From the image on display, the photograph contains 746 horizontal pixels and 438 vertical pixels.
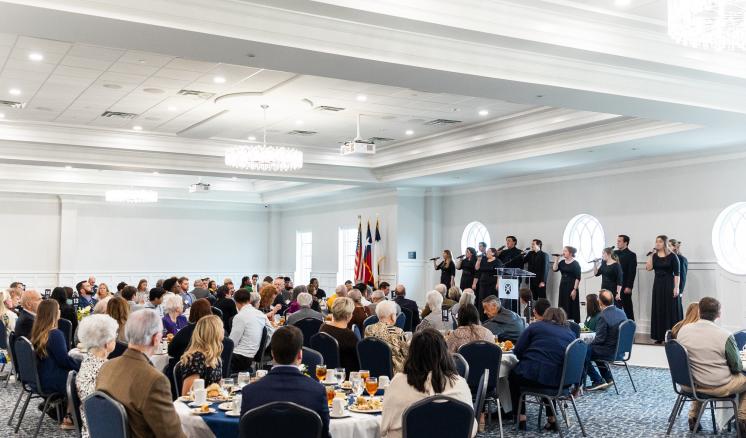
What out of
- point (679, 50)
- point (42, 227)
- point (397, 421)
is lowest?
point (397, 421)

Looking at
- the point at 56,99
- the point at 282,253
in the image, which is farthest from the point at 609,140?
the point at 282,253

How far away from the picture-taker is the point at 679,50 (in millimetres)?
8070

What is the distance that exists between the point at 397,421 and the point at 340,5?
3.61 m

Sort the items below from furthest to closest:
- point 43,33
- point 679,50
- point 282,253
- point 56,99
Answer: point 282,253, point 56,99, point 679,50, point 43,33

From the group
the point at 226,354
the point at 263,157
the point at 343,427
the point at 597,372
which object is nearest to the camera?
the point at 343,427

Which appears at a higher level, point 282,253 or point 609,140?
point 609,140

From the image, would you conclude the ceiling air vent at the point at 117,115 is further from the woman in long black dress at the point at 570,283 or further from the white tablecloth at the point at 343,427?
the white tablecloth at the point at 343,427

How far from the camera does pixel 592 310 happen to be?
9672 mm

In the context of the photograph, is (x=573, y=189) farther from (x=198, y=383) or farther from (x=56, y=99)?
(x=198, y=383)

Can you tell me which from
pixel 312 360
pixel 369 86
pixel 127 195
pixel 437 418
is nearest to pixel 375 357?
pixel 312 360

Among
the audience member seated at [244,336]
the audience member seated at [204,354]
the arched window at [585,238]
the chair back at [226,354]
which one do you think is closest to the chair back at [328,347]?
the chair back at [226,354]

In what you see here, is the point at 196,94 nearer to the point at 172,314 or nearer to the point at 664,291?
the point at 172,314

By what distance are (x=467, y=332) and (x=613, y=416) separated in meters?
2.22

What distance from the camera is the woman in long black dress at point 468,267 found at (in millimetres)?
16438
